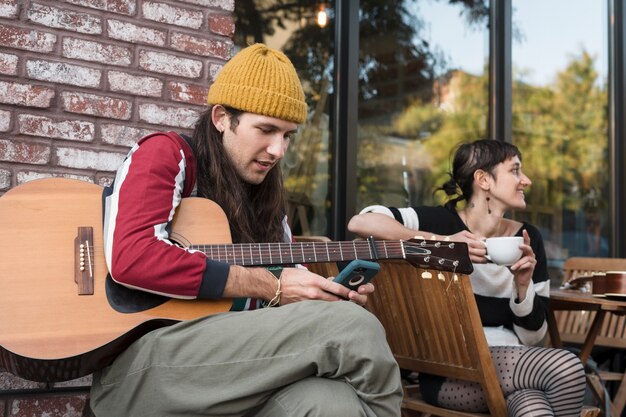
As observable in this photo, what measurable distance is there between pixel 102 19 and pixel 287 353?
1.46 metres

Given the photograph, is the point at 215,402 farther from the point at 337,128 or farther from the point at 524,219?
the point at 524,219

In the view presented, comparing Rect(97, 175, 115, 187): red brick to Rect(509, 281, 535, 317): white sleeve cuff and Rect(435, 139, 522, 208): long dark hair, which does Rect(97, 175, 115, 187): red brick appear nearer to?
Rect(435, 139, 522, 208): long dark hair

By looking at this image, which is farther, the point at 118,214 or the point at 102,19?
the point at 102,19

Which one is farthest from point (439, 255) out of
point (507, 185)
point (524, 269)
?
point (507, 185)

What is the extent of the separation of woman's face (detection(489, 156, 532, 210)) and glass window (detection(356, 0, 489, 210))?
3.69 feet

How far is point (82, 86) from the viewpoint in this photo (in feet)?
8.25

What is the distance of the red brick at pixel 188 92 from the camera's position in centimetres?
269

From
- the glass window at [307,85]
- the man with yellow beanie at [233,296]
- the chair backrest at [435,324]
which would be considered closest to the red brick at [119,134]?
the man with yellow beanie at [233,296]

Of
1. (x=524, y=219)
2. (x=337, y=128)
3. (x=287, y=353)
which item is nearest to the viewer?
(x=287, y=353)

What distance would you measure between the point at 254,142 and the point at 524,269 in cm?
97

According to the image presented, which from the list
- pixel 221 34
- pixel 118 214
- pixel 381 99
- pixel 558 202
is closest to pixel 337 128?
pixel 381 99

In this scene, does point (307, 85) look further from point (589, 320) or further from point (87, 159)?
point (589, 320)

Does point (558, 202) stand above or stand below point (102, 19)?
below

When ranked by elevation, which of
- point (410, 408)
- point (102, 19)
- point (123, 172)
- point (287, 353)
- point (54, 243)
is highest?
point (102, 19)
